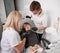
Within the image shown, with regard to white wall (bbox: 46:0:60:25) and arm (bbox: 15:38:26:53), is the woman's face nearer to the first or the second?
arm (bbox: 15:38:26:53)

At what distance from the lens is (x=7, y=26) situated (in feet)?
6.72

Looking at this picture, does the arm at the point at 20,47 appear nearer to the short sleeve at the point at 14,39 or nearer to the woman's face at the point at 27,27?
the short sleeve at the point at 14,39

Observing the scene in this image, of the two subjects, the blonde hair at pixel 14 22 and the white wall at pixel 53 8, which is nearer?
the blonde hair at pixel 14 22

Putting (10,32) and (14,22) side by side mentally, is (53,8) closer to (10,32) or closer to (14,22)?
(14,22)

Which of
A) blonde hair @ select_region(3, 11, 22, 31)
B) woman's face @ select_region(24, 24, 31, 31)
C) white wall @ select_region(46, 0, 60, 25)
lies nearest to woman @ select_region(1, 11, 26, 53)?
blonde hair @ select_region(3, 11, 22, 31)

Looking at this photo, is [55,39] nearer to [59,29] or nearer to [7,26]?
[59,29]

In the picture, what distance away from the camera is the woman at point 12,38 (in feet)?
6.29

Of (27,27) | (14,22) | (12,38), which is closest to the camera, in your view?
(12,38)

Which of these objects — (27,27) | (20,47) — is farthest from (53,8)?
(20,47)

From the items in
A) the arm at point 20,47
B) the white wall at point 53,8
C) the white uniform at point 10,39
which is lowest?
the arm at point 20,47

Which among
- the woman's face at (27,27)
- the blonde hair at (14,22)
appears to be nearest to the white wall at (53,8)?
the woman's face at (27,27)

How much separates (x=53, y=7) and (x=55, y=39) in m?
0.85

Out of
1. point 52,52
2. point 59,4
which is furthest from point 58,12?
point 52,52

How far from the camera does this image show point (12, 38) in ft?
6.26
